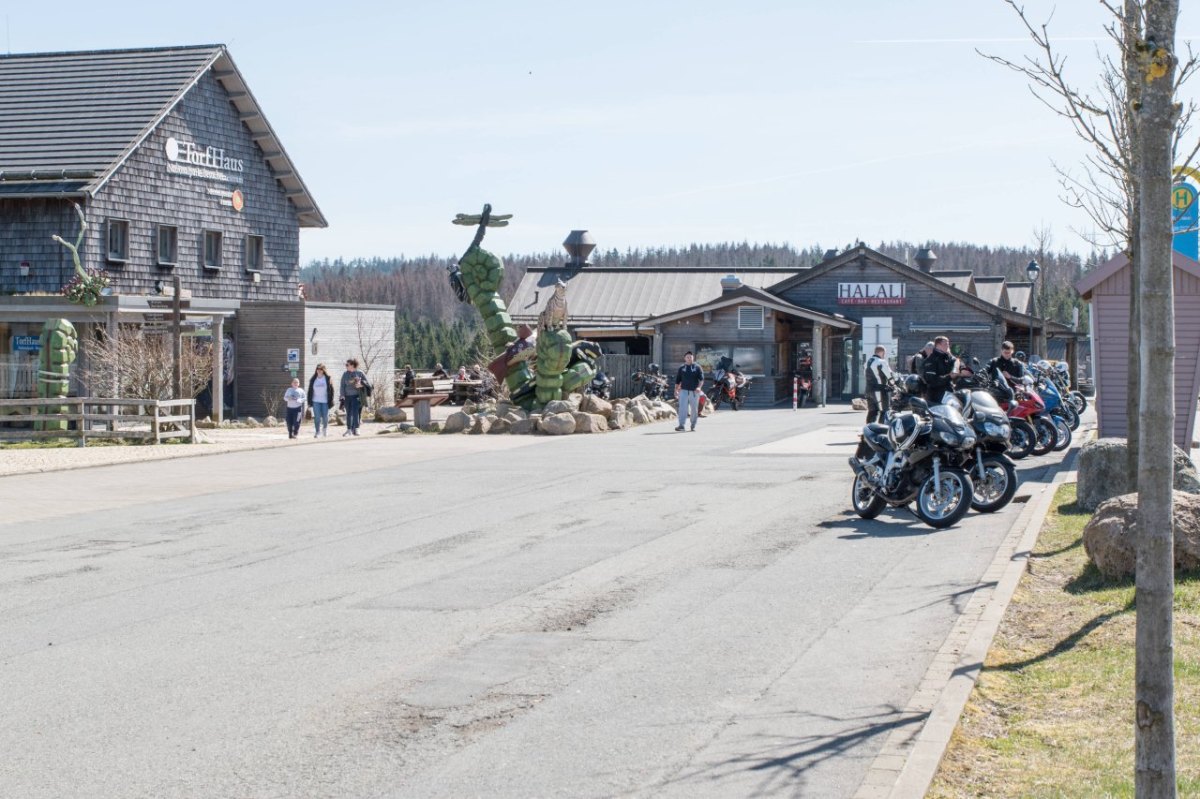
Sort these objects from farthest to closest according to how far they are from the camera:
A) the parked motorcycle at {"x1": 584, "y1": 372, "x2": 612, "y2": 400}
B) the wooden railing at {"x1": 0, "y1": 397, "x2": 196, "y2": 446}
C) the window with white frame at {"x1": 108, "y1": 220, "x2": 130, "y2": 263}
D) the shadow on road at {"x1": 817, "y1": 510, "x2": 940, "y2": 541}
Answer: the parked motorcycle at {"x1": 584, "y1": 372, "x2": 612, "y2": 400}
the window with white frame at {"x1": 108, "y1": 220, "x2": 130, "y2": 263}
the wooden railing at {"x1": 0, "y1": 397, "x2": 196, "y2": 446}
the shadow on road at {"x1": 817, "y1": 510, "x2": 940, "y2": 541}

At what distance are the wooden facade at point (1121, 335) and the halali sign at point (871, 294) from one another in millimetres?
30404

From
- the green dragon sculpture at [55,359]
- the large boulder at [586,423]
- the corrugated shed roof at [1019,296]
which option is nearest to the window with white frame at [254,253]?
the green dragon sculpture at [55,359]

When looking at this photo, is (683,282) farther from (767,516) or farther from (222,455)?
(767,516)

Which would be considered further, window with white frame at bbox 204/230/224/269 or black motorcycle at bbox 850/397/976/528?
window with white frame at bbox 204/230/224/269

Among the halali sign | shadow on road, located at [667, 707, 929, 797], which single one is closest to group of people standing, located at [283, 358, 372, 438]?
shadow on road, located at [667, 707, 929, 797]

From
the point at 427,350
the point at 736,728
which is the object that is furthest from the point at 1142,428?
the point at 427,350

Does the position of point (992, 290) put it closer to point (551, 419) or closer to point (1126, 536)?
point (551, 419)

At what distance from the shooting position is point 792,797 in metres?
5.88

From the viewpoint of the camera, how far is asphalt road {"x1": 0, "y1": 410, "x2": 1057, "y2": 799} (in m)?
6.36

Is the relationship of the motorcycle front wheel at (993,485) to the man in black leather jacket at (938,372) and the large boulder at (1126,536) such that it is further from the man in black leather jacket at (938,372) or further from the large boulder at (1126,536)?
the man in black leather jacket at (938,372)

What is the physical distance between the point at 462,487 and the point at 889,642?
10.6 metres

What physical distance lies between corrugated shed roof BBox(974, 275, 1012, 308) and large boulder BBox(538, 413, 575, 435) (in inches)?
1335

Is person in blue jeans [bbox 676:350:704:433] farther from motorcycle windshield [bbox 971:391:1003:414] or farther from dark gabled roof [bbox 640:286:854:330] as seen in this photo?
dark gabled roof [bbox 640:286:854:330]

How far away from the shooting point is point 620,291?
56.6 meters
